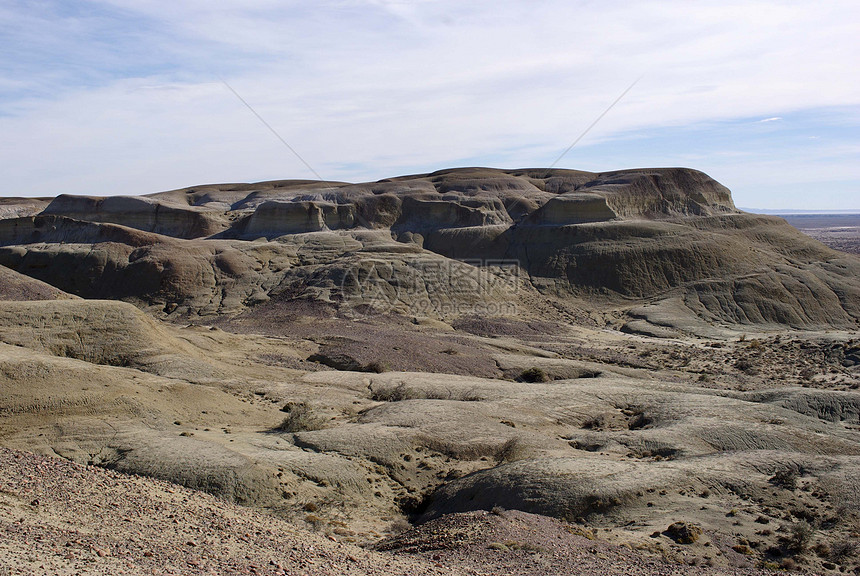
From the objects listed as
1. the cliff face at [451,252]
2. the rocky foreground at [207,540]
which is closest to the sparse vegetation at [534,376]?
the rocky foreground at [207,540]

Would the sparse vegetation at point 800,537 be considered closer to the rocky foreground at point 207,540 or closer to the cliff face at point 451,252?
the rocky foreground at point 207,540

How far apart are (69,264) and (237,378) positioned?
31496 mm

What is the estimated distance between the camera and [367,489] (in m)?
13.4

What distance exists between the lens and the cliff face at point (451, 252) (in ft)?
139

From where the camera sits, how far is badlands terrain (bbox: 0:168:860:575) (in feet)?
32.4

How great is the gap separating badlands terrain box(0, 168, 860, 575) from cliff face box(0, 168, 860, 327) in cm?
31

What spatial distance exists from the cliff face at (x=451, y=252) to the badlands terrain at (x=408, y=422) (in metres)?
0.31

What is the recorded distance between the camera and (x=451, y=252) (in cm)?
5803

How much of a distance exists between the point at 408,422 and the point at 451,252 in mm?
42265

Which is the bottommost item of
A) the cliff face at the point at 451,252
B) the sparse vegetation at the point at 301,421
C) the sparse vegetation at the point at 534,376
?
the sparse vegetation at the point at 534,376

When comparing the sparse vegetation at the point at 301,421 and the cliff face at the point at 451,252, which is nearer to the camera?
the sparse vegetation at the point at 301,421

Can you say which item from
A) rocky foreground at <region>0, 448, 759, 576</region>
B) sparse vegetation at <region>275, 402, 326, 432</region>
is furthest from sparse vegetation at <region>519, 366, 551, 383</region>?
rocky foreground at <region>0, 448, 759, 576</region>

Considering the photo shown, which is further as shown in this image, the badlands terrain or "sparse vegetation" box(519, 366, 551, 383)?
"sparse vegetation" box(519, 366, 551, 383)

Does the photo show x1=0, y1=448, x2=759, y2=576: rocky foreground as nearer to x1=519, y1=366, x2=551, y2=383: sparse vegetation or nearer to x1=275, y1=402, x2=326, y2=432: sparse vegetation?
x1=275, y1=402, x2=326, y2=432: sparse vegetation
